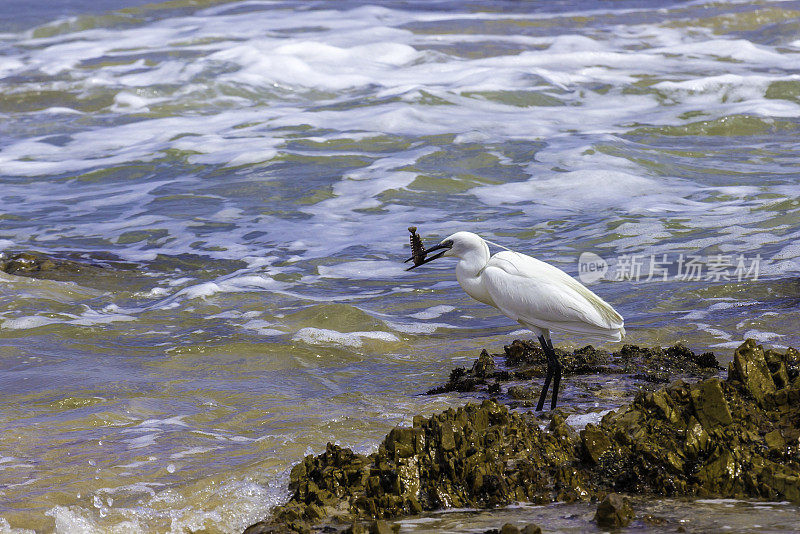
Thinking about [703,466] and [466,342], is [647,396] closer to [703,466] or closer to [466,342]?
[703,466]

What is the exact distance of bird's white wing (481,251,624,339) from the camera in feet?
14.5

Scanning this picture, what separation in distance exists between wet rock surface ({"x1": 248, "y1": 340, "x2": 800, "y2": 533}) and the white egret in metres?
0.81

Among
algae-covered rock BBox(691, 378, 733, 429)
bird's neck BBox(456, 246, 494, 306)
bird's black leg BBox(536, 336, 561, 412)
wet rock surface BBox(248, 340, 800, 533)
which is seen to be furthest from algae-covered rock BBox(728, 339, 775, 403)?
bird's neck BBox(456, 246, 494, 306)

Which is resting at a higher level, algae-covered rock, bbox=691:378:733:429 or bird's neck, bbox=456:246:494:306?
bird's neck, bbox=456:246:494:306

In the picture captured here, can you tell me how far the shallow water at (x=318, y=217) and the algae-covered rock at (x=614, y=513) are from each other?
37 centimetres

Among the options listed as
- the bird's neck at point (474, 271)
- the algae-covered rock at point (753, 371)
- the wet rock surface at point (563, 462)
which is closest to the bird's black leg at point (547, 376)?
the bird's neck at point (474, 271)

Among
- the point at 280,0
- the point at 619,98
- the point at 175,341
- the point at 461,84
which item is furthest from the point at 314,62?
the point at 175,341

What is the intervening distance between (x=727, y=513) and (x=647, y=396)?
62cm

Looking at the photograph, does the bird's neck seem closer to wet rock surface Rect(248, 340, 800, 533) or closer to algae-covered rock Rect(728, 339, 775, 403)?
wet rock surface Rect(248, 340, 800, 533)

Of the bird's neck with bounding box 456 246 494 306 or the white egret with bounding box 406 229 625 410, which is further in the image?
the bird's neck with bounding box 456 246 494 306

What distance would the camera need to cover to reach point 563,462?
3461 mm

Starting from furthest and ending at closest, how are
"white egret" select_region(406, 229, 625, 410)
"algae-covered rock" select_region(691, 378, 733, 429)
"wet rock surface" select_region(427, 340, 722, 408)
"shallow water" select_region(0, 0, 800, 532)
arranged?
"wet rock surface" select_region(427, 340, 722, 408) → "white egret" select_region(406, 229, 625, 410) → "shallow water" select_region(0, 0, 800, 532) → "algae-covered rock" select_region(691, 378, 733, 429)

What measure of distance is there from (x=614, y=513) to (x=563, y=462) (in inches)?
18.4

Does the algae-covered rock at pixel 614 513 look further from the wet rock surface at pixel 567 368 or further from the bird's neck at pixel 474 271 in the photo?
the bird's neck at pixel 474 271
